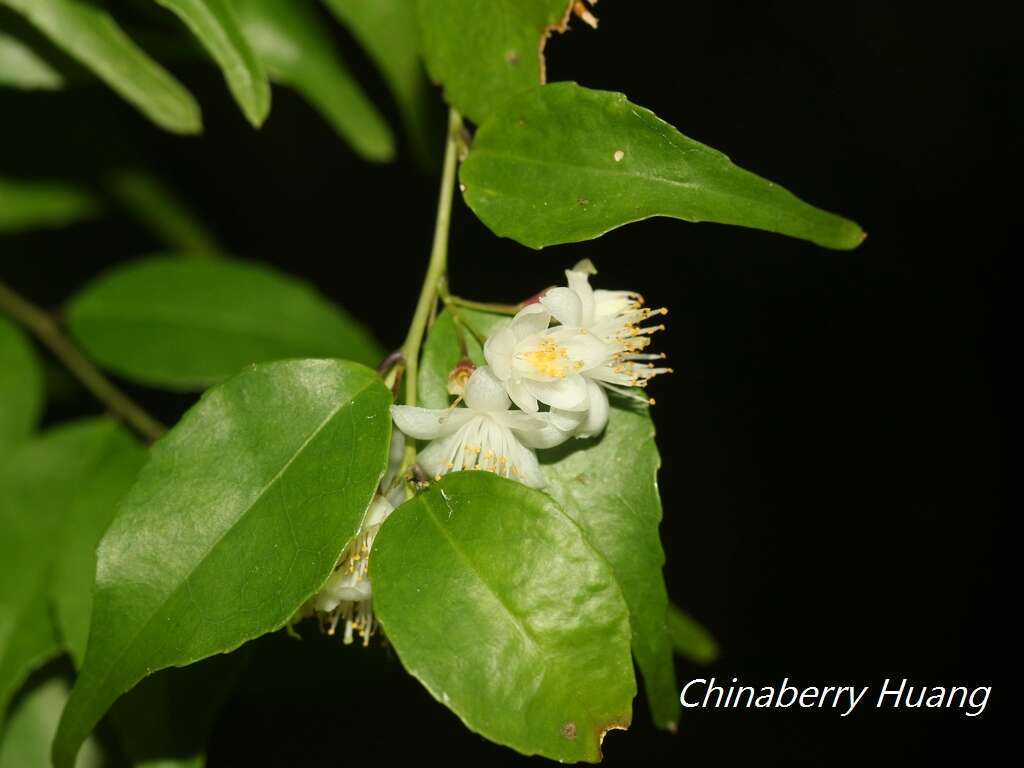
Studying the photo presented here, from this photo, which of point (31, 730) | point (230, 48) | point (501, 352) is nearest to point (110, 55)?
point (230, 48)

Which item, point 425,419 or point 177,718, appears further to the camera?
point 177,718

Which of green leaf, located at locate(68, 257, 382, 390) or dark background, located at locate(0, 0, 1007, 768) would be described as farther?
dark background, located at locate(0, 0, 1007, 768)

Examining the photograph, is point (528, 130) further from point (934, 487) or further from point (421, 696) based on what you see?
point (934, 487)

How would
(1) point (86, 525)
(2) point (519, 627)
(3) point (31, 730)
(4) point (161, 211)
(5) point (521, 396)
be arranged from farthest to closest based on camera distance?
(4) point (161, 211) < (3) point (31, 730) < (1) point (86, 525) < (5) point (521, 396) < (2) point (519, 627)

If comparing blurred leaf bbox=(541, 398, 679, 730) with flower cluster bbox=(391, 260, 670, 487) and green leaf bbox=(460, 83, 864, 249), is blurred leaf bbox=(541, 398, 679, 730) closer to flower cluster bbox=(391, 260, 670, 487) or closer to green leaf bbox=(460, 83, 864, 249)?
flower cluster bbox=(391, 260, 670, 487)

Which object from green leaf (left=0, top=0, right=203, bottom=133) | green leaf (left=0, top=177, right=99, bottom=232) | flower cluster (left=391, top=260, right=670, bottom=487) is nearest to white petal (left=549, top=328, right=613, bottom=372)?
flower cluster (left=391, top=260, right=670, bottom=487)

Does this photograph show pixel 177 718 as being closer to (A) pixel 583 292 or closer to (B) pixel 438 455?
(B) pixel 438 455

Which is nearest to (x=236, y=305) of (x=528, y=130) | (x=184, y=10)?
(x=184, y=10)
